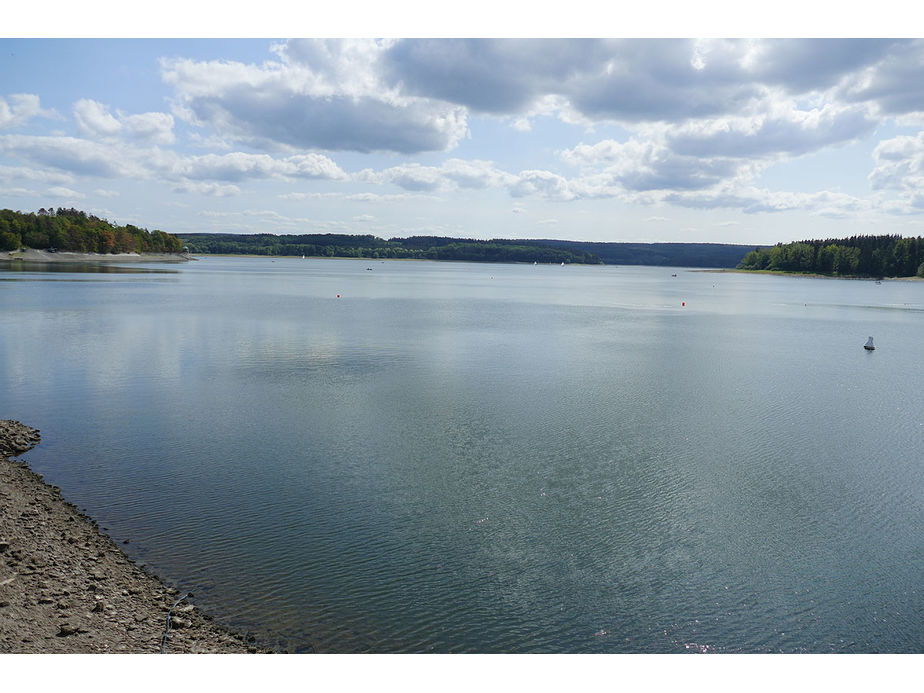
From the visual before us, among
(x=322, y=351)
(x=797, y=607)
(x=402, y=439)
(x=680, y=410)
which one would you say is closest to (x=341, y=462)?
(x=402, y=439)

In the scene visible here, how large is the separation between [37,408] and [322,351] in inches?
508

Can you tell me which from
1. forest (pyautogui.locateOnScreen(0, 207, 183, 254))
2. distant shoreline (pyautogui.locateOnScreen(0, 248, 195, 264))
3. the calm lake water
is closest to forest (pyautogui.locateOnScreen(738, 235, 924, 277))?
the calm lake water

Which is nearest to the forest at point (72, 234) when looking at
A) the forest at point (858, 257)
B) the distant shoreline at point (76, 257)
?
the distant shoreline at point (76, 257)

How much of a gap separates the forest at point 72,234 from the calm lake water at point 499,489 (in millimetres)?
117630

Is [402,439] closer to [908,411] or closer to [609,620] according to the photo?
[609,620]

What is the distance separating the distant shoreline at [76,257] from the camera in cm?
12412

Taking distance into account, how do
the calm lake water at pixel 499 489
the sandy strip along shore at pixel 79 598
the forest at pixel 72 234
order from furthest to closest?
1. the forest at pixel 72 234
2. the calm lake water at pixel 499 489
3. the sandy strip along shore at pixel 79 598

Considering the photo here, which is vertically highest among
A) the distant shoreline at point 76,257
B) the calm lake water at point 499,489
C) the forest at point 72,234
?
the forest at point 72,234

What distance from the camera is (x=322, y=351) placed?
29.4 meters

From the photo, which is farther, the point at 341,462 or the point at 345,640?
the point at 341,462

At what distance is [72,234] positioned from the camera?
445ft

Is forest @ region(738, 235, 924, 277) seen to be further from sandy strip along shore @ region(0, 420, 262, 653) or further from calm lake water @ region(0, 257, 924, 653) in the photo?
sandy strip along shore @ region(0, 420, 262, 653)

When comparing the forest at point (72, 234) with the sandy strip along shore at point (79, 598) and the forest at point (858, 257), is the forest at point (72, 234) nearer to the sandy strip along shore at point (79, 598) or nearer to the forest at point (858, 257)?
the sandy strip along shore at point (79, 598)

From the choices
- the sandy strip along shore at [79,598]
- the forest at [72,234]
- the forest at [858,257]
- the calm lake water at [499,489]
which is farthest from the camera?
the forest at [858,257]
